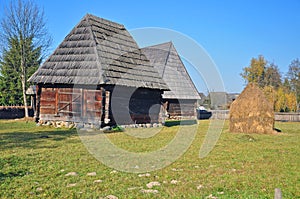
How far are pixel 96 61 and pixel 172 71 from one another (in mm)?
17646

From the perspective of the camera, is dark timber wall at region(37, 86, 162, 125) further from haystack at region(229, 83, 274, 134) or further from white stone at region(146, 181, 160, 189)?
white stone at region(146, 181, 160, 189)

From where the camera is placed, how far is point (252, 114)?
684 inches

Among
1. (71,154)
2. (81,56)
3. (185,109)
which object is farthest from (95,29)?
(185,109)

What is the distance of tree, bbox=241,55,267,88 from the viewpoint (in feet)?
161

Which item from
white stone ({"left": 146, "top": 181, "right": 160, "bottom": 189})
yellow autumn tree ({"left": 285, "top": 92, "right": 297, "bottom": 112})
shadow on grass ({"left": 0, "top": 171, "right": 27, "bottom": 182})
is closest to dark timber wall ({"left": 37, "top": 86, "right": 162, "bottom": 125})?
shadow on grass ({"left": 0, "top": 171, "right": 27, "bottom": 182})

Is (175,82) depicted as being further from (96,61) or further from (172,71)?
(96,61)

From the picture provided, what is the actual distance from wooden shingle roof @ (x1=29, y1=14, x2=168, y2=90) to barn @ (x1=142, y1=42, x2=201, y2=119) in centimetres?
1176

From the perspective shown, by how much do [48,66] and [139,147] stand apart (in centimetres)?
943

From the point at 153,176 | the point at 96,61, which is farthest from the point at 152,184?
the point at 96,61

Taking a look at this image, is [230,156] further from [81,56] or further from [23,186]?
[81,56]

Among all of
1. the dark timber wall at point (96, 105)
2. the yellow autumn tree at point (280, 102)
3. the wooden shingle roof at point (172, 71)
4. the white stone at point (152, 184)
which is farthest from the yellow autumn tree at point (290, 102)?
the white stone at point (152, 184)

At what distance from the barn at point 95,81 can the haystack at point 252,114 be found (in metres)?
4.71

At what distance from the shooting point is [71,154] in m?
8.72

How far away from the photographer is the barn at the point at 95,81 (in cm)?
1595
